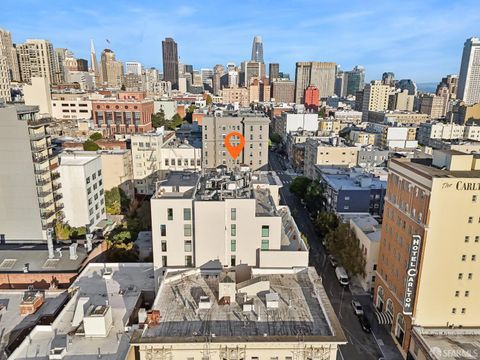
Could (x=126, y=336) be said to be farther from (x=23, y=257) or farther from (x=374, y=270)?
(x=374, y=270)

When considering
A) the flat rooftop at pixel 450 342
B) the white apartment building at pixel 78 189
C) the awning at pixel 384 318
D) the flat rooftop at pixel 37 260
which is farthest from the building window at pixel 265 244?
the white apartment building at pixel 78 189

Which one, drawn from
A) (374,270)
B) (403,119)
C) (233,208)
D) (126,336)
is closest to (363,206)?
(374,270)

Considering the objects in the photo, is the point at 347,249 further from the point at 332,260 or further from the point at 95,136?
the point at 95,136

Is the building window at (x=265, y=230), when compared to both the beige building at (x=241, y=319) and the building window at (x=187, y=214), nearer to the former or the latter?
the beige building at (x=241, y=319)

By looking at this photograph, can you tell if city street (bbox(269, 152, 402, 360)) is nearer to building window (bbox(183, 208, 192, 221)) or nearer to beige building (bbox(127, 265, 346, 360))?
beige building (bbox(127, 265, 346, 360))

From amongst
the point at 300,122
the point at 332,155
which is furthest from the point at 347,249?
the point at 300,122

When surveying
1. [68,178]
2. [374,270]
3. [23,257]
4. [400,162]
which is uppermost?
[400,162]

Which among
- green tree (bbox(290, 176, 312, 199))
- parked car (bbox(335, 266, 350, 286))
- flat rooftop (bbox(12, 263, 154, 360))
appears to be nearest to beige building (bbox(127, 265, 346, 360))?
flat rooftop (bbox(12, 263, 154, 360))
